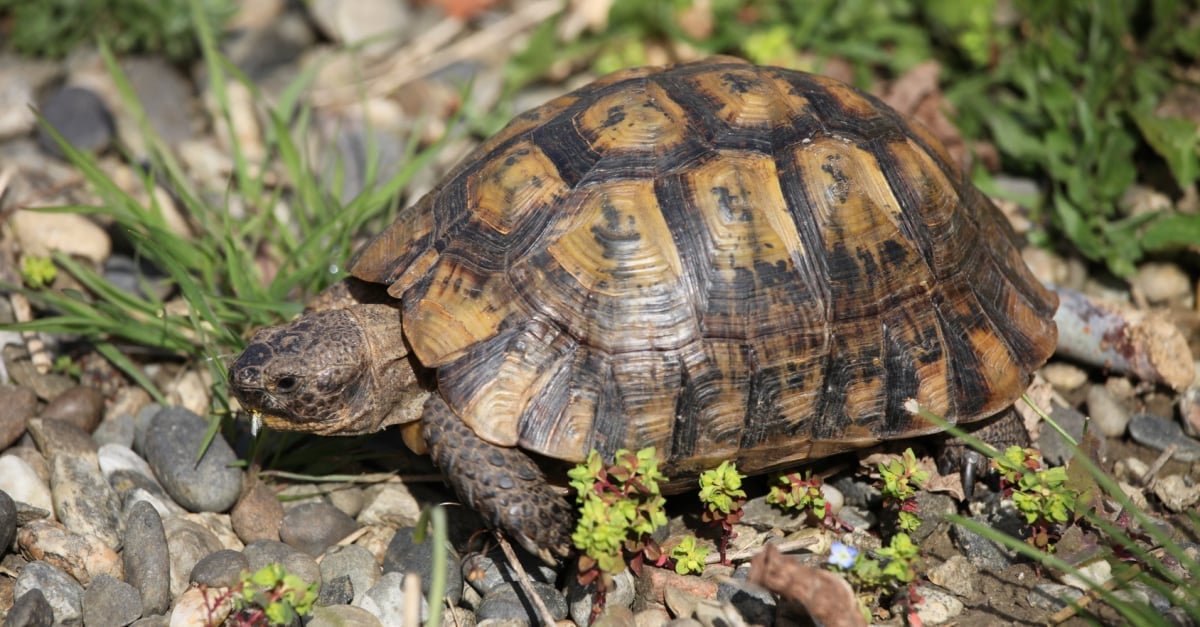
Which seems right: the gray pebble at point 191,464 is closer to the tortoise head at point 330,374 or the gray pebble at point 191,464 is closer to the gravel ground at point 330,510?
the gravel ground at point 330,510

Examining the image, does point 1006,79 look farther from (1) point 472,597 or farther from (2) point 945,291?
(1) point 472,597

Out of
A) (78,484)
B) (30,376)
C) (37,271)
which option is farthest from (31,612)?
(37,271)

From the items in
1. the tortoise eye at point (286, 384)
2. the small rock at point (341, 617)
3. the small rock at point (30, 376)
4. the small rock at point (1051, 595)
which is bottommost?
the small rock at point (1051, 595)

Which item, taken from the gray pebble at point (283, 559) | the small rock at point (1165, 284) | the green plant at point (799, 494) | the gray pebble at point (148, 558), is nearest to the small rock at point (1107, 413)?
the small rock at point (1165, 284)

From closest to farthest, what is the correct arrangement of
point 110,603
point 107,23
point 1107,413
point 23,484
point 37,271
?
1. point 110,603
2. point 23,484
3. point 1107,413
4. point 37,271
5. point 107,23

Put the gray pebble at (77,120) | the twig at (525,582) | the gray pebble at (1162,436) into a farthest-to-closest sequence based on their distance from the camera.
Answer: the gray pebble at (77,120), the gray pebble at (1162,436), the twig at (525,582)

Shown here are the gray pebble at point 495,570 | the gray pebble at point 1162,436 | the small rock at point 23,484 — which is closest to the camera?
the gray pebble at point 495,570

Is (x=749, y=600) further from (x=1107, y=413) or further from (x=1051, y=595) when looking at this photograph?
(x=1107, y=413)
